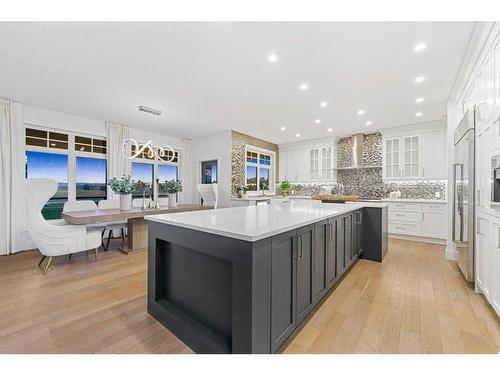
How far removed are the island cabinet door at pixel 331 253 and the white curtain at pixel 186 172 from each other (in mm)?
5509

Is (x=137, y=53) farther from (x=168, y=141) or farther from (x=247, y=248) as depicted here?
(x=168, y=141)

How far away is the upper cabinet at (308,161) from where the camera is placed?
22.2 ft

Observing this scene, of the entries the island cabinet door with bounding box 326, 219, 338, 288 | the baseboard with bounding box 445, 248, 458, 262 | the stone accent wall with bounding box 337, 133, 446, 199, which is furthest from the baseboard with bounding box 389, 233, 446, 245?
the island cabinet door with bounding box 326, 219, 338, 288

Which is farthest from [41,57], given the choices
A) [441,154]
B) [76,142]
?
[441,154]

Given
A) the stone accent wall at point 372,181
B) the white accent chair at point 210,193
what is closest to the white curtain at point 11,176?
the white accent chair at point 210,193

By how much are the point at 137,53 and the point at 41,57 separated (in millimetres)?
1167

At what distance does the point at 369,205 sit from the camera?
355 cm

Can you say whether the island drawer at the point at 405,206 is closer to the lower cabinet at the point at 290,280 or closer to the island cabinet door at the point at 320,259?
the island cabinet door at the point at 320,259

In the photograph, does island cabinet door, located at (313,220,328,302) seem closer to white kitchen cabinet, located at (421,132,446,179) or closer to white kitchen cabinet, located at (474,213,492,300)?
white kitchen cabinet, located at (474,213,492,300)

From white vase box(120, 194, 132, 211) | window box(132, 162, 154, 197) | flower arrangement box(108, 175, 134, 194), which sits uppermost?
window box(132, 162, 154, 197)

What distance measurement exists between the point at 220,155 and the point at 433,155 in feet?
17.1

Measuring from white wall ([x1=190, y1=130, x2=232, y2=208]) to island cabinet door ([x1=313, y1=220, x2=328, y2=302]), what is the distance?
417 cm

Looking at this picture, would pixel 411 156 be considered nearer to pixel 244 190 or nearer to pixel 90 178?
pixel 244 190

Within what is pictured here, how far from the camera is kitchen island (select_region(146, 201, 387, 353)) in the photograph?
1.30 m
